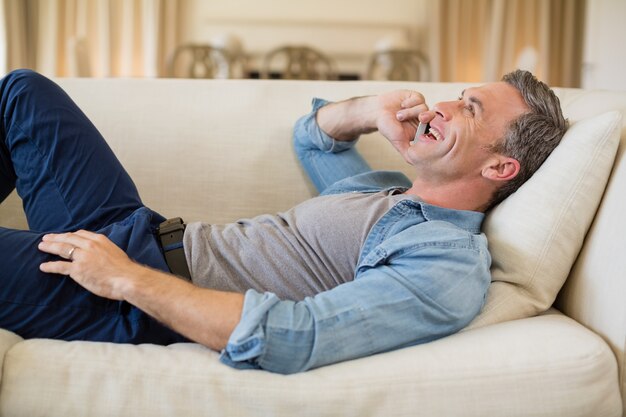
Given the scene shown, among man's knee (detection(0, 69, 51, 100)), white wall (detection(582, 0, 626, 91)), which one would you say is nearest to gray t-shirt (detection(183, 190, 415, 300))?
man's knee (detection(0, 69, 51, 100))

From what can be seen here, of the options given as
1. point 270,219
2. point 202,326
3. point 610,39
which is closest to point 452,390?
point 202,326

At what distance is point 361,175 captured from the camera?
5.31 feet

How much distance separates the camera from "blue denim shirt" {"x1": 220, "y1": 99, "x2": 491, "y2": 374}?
1.00 metres

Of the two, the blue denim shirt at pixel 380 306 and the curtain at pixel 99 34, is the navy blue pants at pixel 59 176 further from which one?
the curtain at pixel 99 34

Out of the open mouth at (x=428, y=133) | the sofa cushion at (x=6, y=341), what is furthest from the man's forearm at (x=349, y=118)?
the sofa cushion at (x=6, y=341)

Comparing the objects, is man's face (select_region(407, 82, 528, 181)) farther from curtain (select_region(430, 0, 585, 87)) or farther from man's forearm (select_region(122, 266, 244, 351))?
curtain (select_region(430, 0, 585, 87))

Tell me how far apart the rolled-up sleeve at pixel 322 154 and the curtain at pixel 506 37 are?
371cm

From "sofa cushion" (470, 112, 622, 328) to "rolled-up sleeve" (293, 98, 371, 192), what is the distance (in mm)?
535

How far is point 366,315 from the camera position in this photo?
103 cm

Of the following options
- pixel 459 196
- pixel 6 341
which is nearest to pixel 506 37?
pixel 459 196

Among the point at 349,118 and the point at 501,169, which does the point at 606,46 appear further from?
the point at 501,169

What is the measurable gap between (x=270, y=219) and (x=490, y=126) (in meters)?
0.54

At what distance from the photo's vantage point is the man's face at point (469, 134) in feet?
4.65

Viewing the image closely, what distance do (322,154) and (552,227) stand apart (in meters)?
0.69
